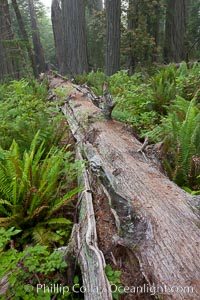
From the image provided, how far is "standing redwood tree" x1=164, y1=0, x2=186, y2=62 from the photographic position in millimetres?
11633

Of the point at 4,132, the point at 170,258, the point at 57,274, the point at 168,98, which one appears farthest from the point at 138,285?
the point at 168,98

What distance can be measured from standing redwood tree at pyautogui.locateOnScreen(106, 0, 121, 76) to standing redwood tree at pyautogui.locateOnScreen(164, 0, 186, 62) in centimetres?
303

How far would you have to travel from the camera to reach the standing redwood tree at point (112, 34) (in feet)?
32.0

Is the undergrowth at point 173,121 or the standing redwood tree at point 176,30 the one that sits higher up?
→ the standing redwood tree at point 176,30

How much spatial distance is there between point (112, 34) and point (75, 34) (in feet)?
5.47

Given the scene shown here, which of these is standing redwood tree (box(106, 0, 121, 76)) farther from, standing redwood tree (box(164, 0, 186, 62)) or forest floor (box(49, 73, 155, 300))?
forest floor (box(49, 73, 155, 300))

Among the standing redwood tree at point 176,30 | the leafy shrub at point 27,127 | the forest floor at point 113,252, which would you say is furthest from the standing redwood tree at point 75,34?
the forest floor at point 113,252

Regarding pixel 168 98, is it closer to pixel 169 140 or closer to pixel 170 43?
pixel 169 140

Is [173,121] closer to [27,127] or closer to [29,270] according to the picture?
[27,127]

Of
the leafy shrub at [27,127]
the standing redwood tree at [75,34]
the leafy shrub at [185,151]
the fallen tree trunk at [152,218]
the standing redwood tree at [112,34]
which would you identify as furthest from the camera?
the standing redwood tree at [75,34]

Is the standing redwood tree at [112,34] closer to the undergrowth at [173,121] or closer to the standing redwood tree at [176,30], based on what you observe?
the standing redwood tree at [176,30]

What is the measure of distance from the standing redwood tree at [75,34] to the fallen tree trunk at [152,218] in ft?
27.0

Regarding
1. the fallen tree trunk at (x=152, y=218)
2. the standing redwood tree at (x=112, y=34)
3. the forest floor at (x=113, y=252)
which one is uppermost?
the standing redwood tree at (x=112, y=34)

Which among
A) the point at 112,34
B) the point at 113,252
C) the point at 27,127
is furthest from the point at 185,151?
the point at 112,34
